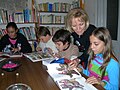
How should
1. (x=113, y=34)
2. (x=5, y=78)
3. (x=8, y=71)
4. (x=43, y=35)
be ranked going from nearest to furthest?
(x=5, y=78)
(x=8, y=71)
(x=43, y=35)
(x=113, y=34)

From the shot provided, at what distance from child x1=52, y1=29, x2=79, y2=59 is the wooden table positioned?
1.23 feet

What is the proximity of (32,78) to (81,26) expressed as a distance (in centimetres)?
68

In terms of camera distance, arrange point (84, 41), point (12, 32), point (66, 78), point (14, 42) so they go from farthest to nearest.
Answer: point (14, 42), point (12, 32), point (84, 41), point (66, 78)

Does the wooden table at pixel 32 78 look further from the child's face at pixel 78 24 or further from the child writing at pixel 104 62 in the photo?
the child's face at pixel 78 24

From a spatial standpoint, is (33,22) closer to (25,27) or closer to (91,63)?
(25,27)

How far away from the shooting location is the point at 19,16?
11.3 feet

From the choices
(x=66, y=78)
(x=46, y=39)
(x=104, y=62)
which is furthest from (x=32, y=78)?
(x=46, y=39)

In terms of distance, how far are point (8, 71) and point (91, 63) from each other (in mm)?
731

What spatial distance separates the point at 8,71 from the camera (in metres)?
1.49

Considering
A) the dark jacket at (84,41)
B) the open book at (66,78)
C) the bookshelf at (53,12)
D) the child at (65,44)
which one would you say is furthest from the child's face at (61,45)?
the bookshelf at (53,12)

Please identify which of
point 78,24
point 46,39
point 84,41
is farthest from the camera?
point 46,39

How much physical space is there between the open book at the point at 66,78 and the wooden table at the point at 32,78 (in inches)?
1.6

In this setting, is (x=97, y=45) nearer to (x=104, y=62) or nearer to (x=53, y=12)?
(x=104, y=62)

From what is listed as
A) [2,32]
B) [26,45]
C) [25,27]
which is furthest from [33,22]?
[26,45]
